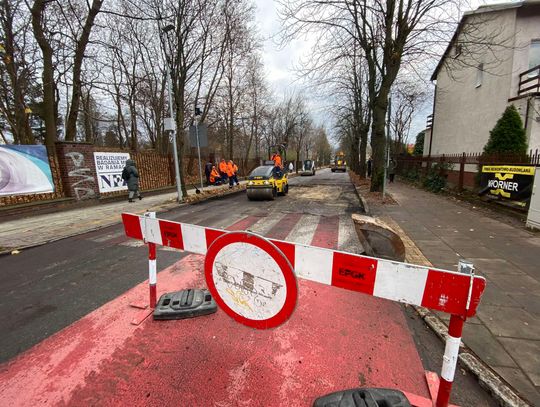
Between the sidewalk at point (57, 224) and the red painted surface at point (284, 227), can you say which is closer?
the sidewalk at point (57, 224)

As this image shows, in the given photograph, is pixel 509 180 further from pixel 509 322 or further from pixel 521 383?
pixel 521 383

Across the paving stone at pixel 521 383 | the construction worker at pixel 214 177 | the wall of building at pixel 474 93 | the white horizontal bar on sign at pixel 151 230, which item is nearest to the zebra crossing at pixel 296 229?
the white horizontal bar on sign at pixel 151 230

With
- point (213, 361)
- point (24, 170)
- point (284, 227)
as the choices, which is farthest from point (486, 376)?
point (24, 170)

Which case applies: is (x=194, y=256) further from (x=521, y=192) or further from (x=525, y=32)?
(x=525, y=32)

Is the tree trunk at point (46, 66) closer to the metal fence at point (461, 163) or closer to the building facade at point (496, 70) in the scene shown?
the metal fence at point (461, 163)

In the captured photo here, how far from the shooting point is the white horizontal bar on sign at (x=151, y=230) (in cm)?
290

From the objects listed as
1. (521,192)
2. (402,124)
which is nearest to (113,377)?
(521,192)

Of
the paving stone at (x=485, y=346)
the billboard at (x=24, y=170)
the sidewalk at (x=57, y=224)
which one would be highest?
the billboard at (x=24, y=170)

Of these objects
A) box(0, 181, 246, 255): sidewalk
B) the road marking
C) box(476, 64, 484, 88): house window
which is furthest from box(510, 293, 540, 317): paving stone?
box(476, 64, 484, 88): house window

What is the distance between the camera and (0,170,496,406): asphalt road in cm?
265

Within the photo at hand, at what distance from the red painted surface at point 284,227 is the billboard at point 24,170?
8.95 metres

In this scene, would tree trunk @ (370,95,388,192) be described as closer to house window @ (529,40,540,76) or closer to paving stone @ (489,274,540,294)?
house window @ (529,40,540,76)

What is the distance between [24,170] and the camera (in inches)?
347

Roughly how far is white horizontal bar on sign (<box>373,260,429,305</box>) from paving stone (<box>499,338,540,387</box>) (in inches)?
62.0
